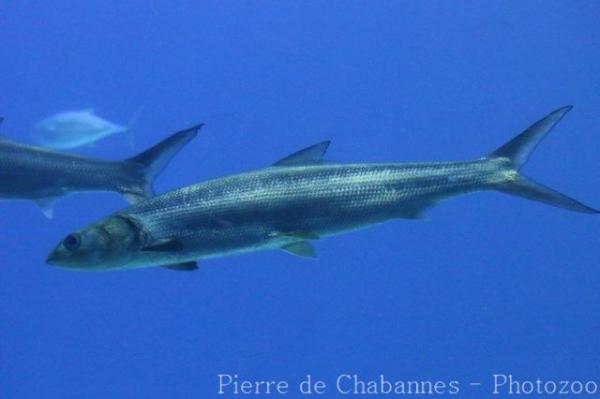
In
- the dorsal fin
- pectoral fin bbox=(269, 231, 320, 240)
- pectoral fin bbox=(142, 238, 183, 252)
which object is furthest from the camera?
the dorsal fin

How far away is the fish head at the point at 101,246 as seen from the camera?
320cm

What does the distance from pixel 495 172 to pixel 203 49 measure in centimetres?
803

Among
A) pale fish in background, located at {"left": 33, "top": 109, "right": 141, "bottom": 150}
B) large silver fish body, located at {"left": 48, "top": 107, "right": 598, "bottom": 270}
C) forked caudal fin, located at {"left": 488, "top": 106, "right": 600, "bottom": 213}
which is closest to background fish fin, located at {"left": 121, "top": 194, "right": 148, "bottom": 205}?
large silver fish body, located at {"left": 48, "top": 107, "right": 598, "bottom": 270}

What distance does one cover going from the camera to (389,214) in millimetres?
3615

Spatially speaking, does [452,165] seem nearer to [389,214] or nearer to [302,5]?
[389,214]

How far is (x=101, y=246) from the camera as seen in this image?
323cm

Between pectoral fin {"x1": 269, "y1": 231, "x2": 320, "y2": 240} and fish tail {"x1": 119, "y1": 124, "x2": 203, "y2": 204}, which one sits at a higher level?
fish tail {"x1": 119, "y1": 124, "x2": 203, "y2": 204}

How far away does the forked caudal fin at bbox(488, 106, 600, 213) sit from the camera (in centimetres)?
352

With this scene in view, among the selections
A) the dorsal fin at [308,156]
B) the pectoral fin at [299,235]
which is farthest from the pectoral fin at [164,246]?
the dorsal fin at [308,156]

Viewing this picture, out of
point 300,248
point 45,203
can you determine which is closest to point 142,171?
point 45,203

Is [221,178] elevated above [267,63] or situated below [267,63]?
below

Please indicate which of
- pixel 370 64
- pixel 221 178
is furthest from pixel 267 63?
pixel 221 178

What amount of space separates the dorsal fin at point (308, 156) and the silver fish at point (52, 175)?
1370 mm

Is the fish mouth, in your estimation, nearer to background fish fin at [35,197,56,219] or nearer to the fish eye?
the fish eye
